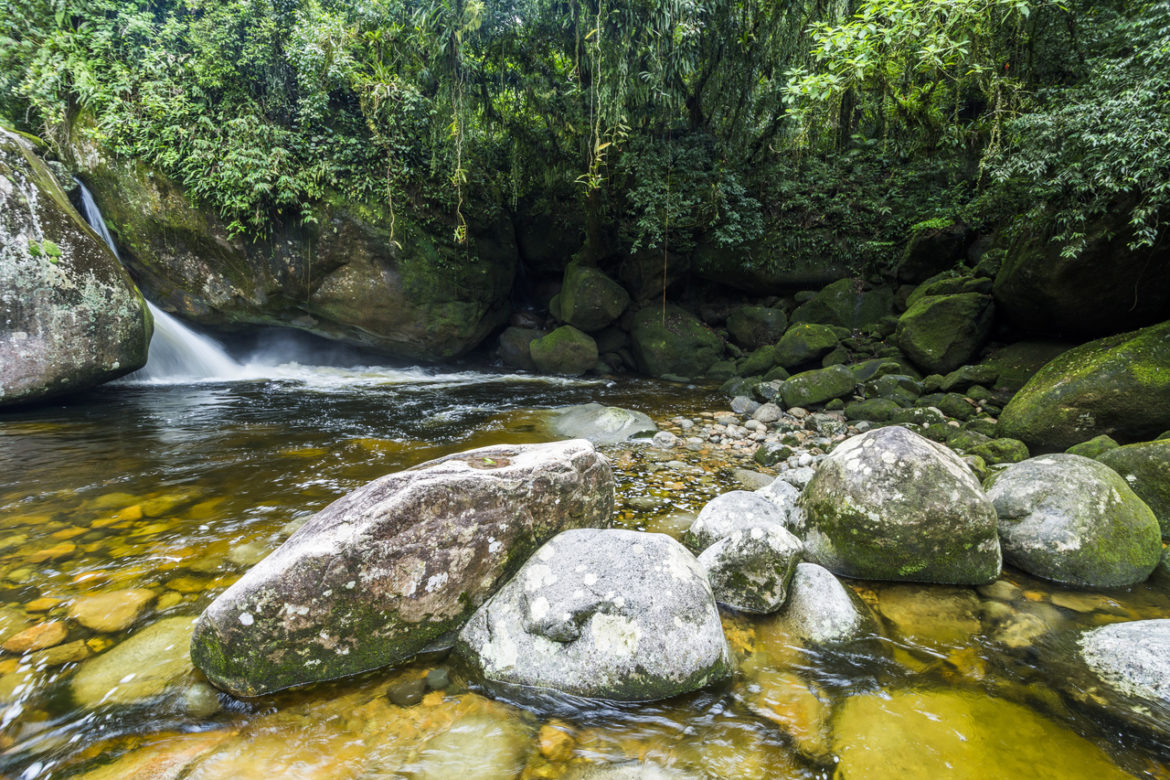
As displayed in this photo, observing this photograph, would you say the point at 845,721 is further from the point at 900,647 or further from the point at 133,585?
the point at 133,585

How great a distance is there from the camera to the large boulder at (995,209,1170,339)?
5.62 metres

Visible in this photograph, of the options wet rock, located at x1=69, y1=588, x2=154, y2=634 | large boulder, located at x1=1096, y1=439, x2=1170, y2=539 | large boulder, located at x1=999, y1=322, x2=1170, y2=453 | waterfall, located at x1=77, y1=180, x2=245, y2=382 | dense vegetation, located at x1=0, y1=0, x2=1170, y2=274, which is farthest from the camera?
waterfall, located at x1=77, y1=180, x2=245, y2=382

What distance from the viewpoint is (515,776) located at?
184 cm

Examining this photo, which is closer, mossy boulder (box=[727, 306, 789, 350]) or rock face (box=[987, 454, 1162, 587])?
rock face (box=[987, 454, 1162, 587])

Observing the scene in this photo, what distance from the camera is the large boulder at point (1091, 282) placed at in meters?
5.62

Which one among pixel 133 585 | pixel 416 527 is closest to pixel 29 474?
pixel 133 585

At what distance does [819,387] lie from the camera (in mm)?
7707

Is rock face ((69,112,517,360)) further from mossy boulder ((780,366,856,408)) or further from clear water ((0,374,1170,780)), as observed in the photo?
mossy boulder ((780,366,856,408))

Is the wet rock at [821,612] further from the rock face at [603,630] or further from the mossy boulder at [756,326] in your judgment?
the mossy boulder at [756,326]

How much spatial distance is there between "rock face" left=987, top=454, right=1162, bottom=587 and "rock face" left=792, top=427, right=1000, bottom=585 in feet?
1.13

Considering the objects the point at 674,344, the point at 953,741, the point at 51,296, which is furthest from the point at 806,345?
the point at 51,296

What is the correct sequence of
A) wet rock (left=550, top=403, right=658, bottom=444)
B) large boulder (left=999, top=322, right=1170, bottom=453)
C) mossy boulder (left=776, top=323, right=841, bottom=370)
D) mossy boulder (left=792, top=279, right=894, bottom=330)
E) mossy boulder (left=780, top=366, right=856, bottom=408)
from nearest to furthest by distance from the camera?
large boulder (left=999, top=322, right=1170, bottom=453) < wet rock (left=550, top=403, right=658, bottom=444) < mossy boulder (left=780, top=366, right=856, bottom=408) < mossy boulder (left=776, top=323, right=841, bottom=370) < mossy boulder (left=792, top=279, right=894, bottom=330)

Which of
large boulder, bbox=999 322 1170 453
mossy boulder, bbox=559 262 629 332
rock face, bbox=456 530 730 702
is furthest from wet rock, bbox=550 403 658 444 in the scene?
mossy boulder, bbox=559 262 629 332

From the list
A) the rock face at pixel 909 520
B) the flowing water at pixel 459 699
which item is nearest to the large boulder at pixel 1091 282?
the rock face at pixel 909 520
